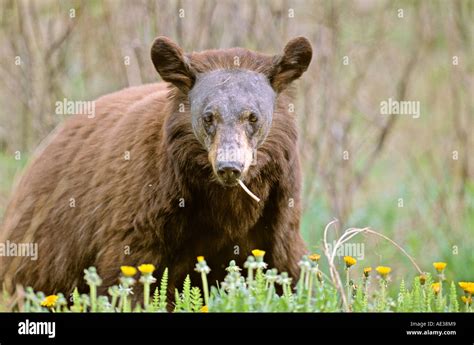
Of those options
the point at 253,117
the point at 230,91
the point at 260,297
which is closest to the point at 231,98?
the point at 230,91

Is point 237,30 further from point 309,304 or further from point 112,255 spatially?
point 309,304

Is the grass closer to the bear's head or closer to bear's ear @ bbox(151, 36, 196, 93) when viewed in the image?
the bear's head

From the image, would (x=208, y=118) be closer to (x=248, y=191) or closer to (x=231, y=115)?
(x=231, y=115)

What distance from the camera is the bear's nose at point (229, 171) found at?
5.89 m

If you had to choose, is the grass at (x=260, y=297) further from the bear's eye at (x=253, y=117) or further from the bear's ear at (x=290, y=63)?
the bear's ear at (x=290, y=63)

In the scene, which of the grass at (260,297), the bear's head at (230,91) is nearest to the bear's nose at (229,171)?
the bear's head at (230,91)

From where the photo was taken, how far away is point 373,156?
11609mm

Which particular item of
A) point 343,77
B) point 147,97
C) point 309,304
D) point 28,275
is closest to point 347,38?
point 343,77

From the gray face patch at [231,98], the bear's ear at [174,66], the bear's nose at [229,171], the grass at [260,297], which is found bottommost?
the grass at [260,297]

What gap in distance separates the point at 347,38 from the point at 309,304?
22.3ft

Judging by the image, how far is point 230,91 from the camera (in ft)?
20.9

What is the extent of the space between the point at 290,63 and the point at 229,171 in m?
1.22

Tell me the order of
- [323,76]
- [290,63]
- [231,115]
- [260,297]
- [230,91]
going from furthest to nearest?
[323,76] → [290,63] → [230,91] → [231,115] → [260,297]

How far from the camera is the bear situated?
6449 mm
